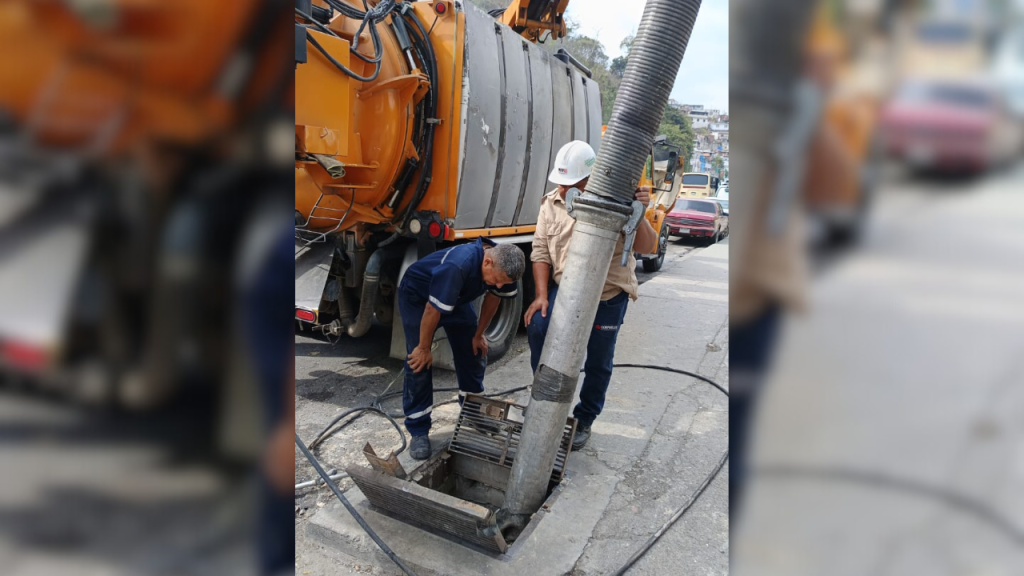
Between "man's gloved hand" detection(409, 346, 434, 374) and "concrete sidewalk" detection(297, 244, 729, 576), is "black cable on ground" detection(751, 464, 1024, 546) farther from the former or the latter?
"man's gloved hand" detection(409, 346, 434, 374)

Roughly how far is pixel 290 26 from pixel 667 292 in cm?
919

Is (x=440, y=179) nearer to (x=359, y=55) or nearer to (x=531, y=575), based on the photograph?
(x=359, y=55)

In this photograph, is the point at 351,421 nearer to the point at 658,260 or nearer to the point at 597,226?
the point at 597,226

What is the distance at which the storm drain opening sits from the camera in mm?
2549

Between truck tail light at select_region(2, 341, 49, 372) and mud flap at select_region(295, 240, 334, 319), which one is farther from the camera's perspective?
mud flap at select_region(295, 240, 334, 319)

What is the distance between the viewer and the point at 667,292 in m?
9.38

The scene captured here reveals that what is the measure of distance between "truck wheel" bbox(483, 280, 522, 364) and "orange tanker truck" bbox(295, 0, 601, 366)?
16 mm

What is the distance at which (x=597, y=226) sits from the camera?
2.41 m

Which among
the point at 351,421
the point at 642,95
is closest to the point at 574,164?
the point at 642,95

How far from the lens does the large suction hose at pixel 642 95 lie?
79.8 inches

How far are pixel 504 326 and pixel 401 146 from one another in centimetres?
226

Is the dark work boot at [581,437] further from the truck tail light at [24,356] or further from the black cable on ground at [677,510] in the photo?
the truck tail light at [24,356]

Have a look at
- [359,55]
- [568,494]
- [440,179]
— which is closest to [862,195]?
[568,494]

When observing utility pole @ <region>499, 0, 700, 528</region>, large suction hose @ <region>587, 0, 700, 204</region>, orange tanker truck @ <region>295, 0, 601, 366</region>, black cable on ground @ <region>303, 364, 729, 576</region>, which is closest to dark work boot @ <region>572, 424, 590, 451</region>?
black cable on ground @ <region>303, 364, 729, 576</region>
